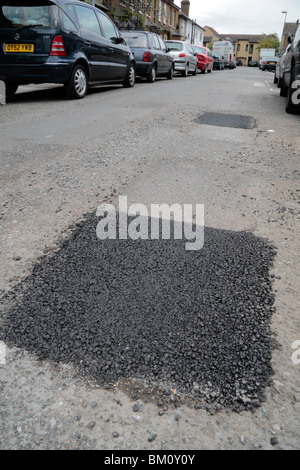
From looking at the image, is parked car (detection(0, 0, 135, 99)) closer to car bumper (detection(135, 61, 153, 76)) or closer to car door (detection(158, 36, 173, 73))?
car bumper (detection(135, 61, 153, 76))

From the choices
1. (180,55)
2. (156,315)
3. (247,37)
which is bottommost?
(156,315)

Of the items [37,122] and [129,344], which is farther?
[37,122]

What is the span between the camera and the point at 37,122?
20.2 feet

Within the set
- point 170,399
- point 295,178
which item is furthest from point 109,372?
point 295,178

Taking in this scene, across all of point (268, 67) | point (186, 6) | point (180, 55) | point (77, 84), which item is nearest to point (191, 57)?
point (180, 55)

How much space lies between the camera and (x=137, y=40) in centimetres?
1368

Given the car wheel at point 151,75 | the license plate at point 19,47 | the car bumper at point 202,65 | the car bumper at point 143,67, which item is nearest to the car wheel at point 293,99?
the license plate at point 19,47

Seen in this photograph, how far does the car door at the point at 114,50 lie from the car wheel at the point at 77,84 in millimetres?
1538

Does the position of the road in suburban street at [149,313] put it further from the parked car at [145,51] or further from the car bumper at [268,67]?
the car bumper at [268,67]

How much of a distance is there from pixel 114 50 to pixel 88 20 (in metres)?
1.27

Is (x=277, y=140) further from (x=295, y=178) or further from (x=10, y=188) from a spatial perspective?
(x=10, y=188)

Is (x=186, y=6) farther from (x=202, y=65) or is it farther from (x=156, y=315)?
(x=156, y=315)

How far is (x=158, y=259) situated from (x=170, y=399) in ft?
3.36
